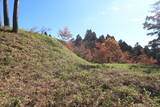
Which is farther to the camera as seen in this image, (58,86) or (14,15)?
(14,15)

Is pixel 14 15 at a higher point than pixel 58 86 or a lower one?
higher

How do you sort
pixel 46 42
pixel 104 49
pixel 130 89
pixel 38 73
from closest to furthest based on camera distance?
pixel 130 89 → pixel 38 73 → pixel 46 42 → pixel 104 49

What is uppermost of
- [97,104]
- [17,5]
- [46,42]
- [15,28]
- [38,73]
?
[17,5]

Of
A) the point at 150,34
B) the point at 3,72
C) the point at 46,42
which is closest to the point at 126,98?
the point at 3,72

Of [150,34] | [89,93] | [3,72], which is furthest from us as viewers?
[150,34]

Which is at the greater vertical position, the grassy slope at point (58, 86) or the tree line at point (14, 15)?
the tree line at point (14, 15)

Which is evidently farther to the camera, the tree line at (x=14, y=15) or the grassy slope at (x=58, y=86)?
the tree line at (x=14, y=15)

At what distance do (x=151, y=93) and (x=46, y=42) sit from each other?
1043 cm

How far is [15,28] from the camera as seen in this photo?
13664 millimetres

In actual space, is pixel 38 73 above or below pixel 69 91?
above

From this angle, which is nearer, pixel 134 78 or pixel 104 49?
pixel 134 78

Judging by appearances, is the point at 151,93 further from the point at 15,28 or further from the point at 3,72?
the point at 15,28

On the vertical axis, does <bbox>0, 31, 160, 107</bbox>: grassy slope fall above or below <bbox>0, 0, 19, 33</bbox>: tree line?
below

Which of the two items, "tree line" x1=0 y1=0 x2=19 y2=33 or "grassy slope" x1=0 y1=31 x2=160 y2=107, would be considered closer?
"grassy slope" x1=0 y1=31 x2=160 y2=107
